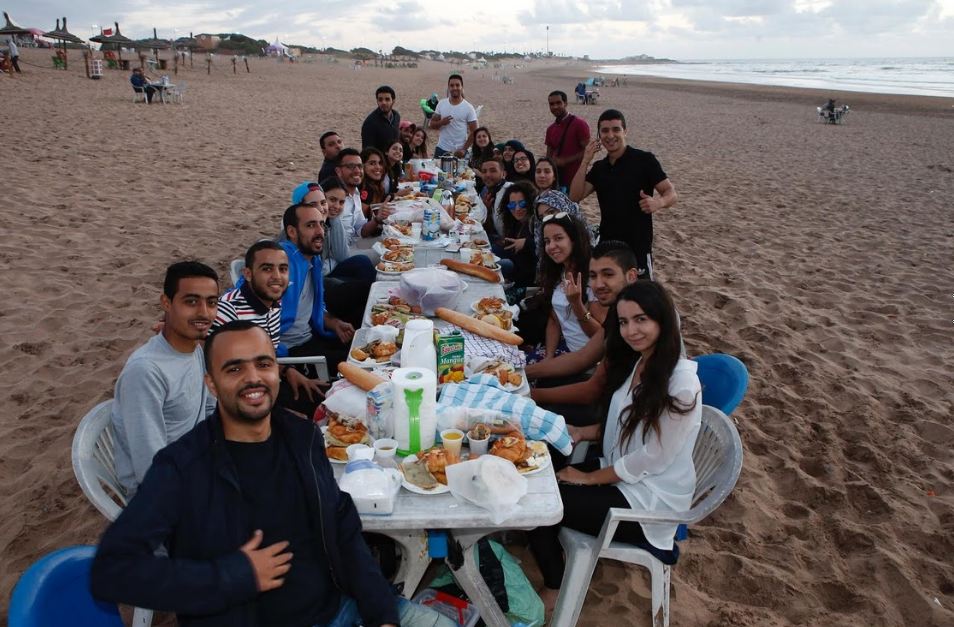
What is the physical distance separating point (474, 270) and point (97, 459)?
2.66 m

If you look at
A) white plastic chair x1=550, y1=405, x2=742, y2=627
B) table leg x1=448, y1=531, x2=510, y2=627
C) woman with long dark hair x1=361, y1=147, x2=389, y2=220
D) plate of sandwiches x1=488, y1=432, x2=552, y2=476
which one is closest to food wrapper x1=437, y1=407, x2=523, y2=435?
plate of sandwiches x1=488, y1=432, x2=552, y2=476

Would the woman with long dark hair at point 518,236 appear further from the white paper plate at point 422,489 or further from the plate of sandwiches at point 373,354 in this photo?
the white paper plate at point 422,489

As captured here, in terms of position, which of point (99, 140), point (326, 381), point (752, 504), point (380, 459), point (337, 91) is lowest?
point (752, 504)

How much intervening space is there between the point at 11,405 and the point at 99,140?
10735 millimetres

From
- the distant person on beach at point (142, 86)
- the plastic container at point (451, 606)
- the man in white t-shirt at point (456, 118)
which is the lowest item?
the plastic container at point (451, 606)

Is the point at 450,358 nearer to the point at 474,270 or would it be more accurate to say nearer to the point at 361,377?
the point at 361,377

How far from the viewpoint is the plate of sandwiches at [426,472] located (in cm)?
205

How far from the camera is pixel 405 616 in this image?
206 centimetres

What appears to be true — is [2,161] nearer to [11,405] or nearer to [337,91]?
[11,405]

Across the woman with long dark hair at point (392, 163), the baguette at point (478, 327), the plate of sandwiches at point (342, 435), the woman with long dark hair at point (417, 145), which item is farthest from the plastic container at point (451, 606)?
the woman with long dark hair at point (417, 145)

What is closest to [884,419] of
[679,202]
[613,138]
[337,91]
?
[613,138]

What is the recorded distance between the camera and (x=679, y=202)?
34.5ft

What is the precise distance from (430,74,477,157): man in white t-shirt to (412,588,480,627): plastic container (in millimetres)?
8264

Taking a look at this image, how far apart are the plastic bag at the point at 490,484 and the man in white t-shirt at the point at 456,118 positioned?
27.3 ft
